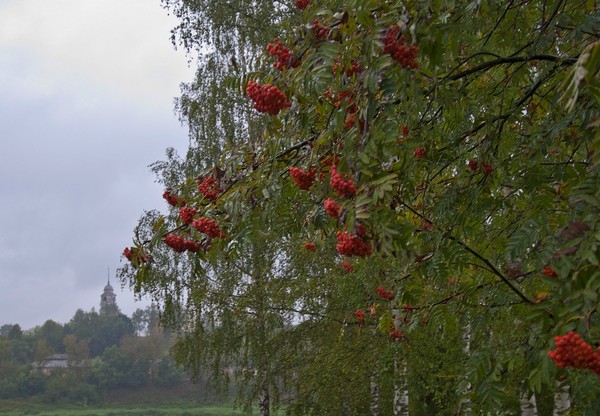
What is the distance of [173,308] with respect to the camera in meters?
19.9

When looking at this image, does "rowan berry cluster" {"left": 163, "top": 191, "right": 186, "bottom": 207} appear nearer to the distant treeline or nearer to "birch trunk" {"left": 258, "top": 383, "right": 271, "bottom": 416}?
"birch trunk" {"left": 258, "top": 383, "right": 271, "bottom": 416}

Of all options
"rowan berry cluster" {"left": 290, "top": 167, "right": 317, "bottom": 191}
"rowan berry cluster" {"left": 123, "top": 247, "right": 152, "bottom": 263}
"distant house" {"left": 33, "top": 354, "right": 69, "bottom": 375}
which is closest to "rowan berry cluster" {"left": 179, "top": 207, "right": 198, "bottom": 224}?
"rowan berry cluster" {"left": 123, "top": 247, "right": 152, "bottom": 263}

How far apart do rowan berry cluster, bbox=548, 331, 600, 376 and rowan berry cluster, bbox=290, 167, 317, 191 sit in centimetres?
170

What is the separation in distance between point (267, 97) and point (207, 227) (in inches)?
37.3

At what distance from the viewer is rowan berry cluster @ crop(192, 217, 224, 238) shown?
167 inches

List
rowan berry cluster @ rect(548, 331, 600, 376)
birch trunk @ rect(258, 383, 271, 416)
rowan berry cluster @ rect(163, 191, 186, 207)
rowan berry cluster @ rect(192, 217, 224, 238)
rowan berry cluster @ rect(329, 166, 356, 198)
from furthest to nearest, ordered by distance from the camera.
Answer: birch trunk @ rect(258, 383, 271, 416), rowan berry cluster @ rect(163, 191, 186, 207), rowan berry cluster @ rect(192, 217, 224, 238), rowan berry cluster @ rect(329, 166, 356, 198), rowan berry cluster @ rect(548, 331, 600, 376)

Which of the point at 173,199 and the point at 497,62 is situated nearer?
the point at 497,62

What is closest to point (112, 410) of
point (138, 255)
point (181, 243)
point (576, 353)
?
point (138, 255)

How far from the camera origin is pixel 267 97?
11.8ft

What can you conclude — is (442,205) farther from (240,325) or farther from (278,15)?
(240,325)

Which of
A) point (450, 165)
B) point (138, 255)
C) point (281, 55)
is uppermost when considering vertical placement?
point (450, 165)

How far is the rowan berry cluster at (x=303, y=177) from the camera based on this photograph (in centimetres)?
390

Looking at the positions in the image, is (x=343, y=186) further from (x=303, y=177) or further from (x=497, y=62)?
(x=497, y=62)

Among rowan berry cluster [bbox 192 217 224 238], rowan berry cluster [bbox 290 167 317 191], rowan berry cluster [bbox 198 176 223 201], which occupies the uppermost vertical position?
rowan berry cluster [bbox 198 176 223 201]
